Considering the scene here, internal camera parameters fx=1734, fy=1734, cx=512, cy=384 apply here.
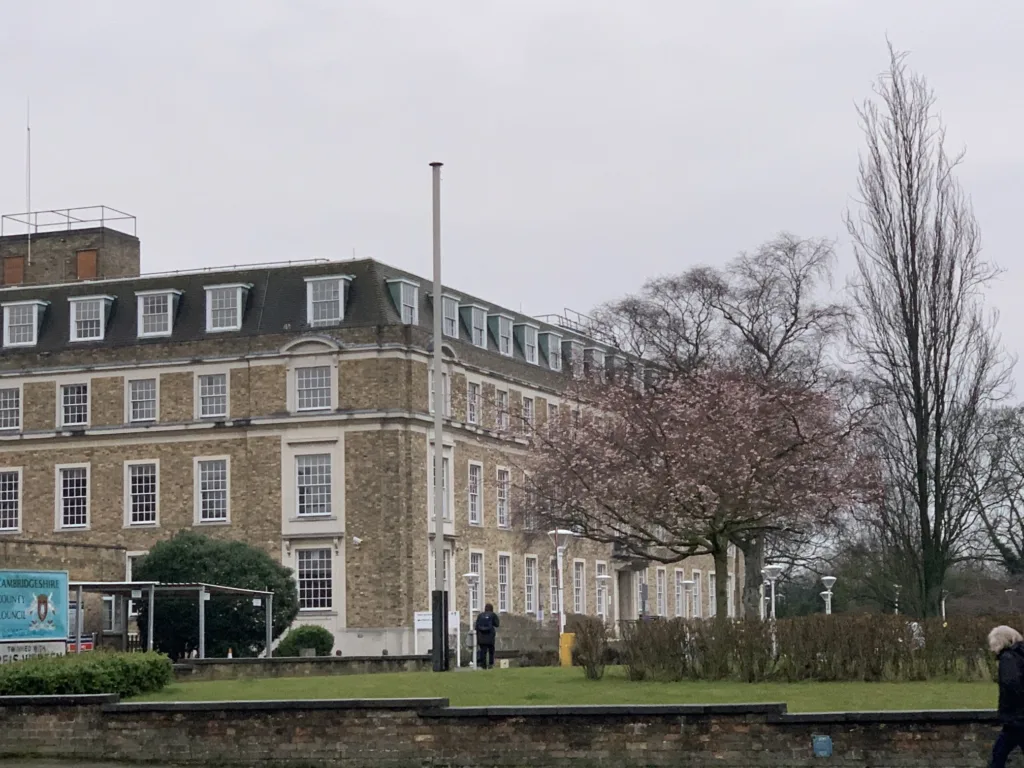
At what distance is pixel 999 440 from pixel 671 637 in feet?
142

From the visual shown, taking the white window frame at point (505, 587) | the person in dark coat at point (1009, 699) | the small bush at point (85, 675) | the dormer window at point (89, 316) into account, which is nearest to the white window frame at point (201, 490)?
the dormer window at point (89, 316)

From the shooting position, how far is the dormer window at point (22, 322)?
226 ft

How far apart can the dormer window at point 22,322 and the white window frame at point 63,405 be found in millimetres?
3032

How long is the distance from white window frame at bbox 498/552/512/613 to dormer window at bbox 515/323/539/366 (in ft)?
34.6

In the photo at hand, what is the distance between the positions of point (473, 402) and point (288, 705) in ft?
149

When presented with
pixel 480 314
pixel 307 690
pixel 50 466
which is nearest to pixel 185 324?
pixel 50 466

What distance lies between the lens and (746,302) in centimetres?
6222

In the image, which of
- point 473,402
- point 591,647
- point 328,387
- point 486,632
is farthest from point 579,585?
point 591,647

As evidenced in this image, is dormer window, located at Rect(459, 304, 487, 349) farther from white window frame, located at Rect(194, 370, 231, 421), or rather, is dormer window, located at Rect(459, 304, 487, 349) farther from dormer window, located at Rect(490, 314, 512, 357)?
white window frame, located at Rect(194, 370, 231, 421)

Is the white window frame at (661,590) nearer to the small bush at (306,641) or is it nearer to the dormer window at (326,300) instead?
the dormer window at (326,300)

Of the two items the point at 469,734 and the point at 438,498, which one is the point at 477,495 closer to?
the point at 438,498

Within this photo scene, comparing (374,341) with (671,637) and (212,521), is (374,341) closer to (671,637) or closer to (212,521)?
(212,521)

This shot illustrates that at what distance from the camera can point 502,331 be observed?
7375 cm

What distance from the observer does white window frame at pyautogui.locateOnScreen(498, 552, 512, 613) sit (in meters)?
68.9
